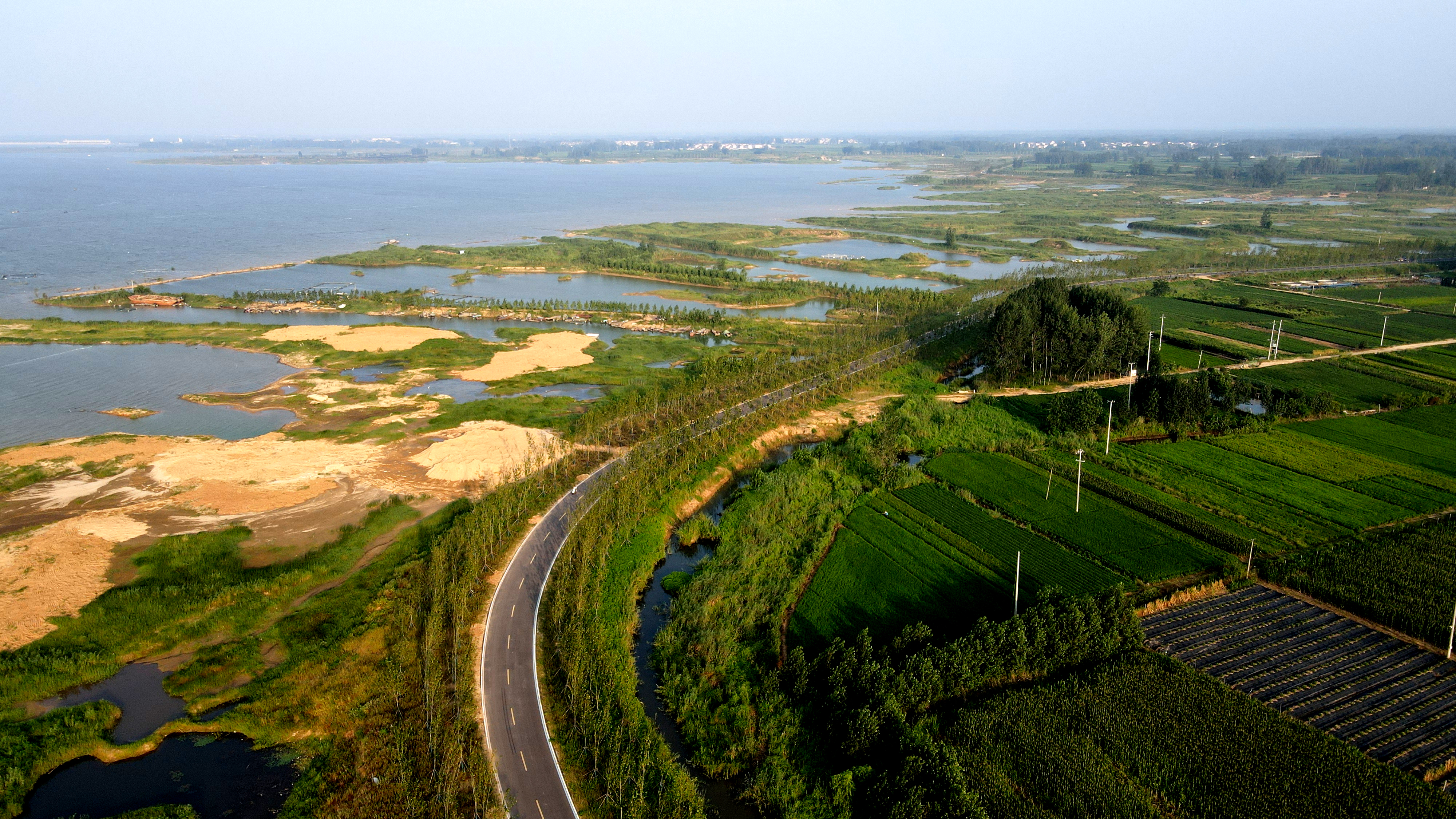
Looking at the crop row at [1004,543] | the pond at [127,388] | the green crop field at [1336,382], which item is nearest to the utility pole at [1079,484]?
the crop row at [1004,543]

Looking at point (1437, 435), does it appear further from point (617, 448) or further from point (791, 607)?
point (617, 448)

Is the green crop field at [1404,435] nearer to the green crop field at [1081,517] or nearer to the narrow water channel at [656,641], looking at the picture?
the green crop field at [1081,517]

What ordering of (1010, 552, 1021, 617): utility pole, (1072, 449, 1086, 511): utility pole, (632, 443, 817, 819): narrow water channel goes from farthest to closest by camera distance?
(1072, 449, 1086, 511): utility pole
(1010, 552, 1021, 617): utility pole
(632, 443, 817, 819): narrow water channel

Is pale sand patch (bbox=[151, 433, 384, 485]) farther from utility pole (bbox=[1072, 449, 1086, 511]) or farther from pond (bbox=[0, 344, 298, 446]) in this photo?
utility pole (bbox=[1072, 449, 1086, 511])

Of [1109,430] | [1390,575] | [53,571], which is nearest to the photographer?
[1390,575]

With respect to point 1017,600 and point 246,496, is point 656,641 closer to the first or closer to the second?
point 1017,600

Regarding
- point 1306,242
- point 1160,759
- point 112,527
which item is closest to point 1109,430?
point 1160,759

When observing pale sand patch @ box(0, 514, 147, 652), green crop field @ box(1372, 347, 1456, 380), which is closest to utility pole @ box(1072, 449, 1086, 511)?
green crop field @ box(1372, 347, 1456, 380)
